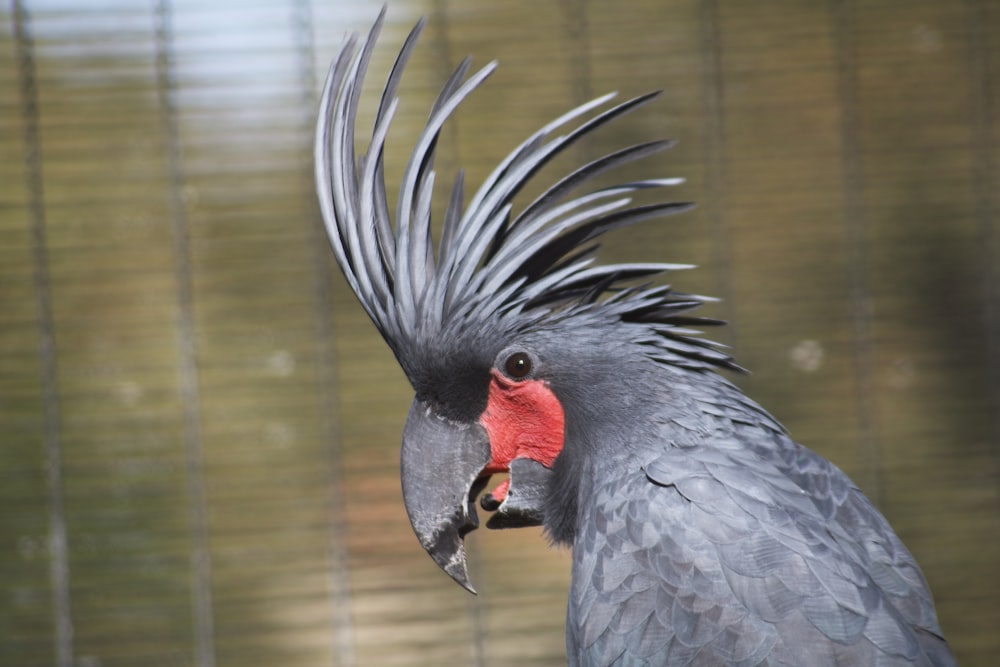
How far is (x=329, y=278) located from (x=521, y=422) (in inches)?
65.9

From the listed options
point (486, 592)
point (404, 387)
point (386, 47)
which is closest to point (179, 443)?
point (404, 387)

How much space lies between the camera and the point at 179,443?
3031 mm

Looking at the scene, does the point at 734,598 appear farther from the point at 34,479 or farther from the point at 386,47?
the point at 34,479

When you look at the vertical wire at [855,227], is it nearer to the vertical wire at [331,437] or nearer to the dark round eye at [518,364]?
the vertical wire at [331,437]

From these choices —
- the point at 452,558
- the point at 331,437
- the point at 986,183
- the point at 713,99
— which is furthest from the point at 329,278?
the point at 986,183

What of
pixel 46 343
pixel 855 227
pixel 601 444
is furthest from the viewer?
pixel 855 227

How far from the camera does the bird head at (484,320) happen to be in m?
1.51

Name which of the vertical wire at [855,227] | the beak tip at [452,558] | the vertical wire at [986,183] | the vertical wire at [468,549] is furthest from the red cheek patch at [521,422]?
the vertical wire at [986,183]

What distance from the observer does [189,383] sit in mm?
3029

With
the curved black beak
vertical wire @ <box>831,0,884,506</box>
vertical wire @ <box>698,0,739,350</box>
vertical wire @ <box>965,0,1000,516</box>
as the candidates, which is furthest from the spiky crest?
vertical wire @ <box>965,0,1000,516</box>

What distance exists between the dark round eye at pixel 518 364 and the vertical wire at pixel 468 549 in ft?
5.38

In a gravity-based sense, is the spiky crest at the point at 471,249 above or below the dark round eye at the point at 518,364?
above

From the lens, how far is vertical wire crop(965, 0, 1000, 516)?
10.2 feet

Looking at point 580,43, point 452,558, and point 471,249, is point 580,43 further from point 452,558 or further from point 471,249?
point 452,558
